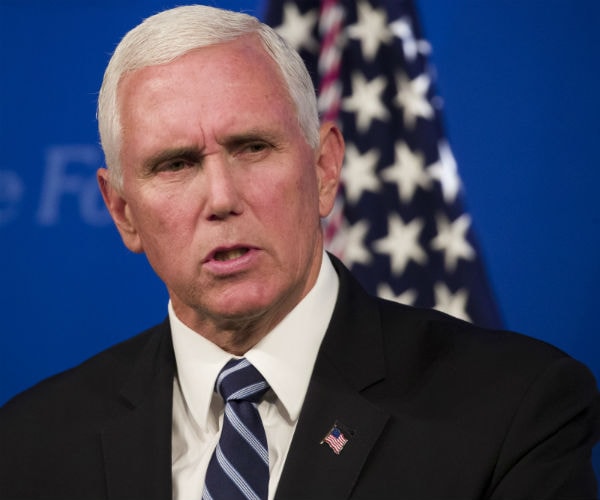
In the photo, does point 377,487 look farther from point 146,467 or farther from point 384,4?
point 384,4

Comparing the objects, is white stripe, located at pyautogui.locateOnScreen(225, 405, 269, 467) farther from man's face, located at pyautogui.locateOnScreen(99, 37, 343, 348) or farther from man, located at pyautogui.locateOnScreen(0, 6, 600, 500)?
man's face, located at pyautogui.locateOnScreen(99, 37, 343, 348)

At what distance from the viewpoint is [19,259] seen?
3.26 meters

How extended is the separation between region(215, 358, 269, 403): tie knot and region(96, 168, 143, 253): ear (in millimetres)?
400

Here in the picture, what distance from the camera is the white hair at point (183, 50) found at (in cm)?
226

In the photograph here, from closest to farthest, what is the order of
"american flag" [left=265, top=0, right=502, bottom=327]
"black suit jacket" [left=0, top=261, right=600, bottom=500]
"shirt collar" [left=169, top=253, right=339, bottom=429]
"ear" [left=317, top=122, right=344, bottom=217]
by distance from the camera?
"black suit jacket" [left=0, top=261, right=600, bottom=500]
"shirt collar" [left=169, top=253, right=339, bottom=429]
"ear" [left=317, top=122, right=344, bottom=217]
"american flag" [left=265, top=0, right=502, bottom=327]

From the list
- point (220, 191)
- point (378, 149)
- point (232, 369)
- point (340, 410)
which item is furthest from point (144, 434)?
point (378, 149)

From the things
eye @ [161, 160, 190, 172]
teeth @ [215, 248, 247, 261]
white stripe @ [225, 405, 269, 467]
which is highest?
eye @ [161, 160, 190, 172]

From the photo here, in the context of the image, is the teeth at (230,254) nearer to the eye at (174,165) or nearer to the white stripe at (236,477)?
the eye at (174,165)

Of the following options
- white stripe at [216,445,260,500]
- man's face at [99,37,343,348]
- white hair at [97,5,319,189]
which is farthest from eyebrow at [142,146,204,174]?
white stripe at [216,445,260,500]

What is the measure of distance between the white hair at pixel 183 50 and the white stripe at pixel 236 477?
0.70 meters

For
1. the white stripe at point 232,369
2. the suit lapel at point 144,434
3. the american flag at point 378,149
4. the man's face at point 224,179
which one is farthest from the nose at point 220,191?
the american flag at point 378,149

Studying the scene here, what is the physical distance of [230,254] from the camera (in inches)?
85.6

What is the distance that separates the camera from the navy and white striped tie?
7.06ft

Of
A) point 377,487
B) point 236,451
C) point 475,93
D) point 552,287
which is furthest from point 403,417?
point 475,93
